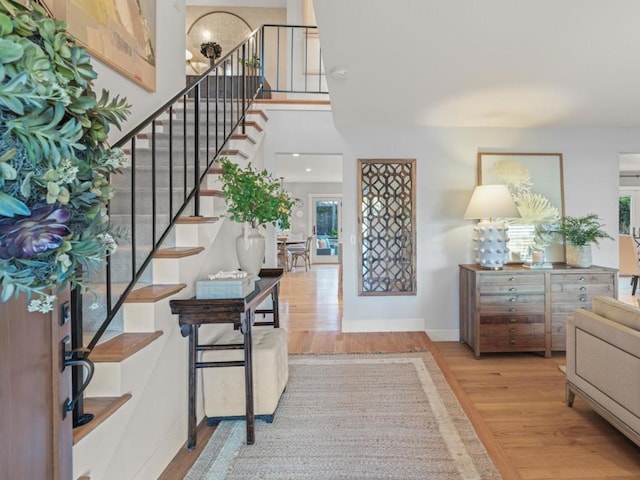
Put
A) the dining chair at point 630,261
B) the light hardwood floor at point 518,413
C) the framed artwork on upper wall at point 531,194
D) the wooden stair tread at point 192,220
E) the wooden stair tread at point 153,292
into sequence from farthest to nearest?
the dining chair at point 630,261 → the framed artwork on upper wall at point 531,194 → the wooden stair tread at point 192,220 → the light hardwood floor at point 518,413 → the wooden stair tread at point 153,292

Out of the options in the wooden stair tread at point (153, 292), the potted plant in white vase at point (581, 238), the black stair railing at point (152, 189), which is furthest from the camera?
the potted plant in white vase at point (581, 238)

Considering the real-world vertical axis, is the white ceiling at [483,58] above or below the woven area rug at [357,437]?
above

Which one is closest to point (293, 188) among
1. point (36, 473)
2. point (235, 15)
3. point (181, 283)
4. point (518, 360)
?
point (235, 15)

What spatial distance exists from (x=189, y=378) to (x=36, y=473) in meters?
1.13

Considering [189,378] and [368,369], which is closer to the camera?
[189,378]

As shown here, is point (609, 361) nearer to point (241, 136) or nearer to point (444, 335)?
point (444, 335)

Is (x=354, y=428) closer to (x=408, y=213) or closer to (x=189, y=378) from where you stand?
(x=189, y=378)

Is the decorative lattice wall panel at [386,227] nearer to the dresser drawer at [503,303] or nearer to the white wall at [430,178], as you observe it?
the white wall at [430,178]

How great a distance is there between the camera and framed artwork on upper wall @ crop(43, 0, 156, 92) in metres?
2.33

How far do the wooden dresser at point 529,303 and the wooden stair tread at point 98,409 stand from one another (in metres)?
3.07

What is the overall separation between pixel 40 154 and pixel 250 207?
1.63m

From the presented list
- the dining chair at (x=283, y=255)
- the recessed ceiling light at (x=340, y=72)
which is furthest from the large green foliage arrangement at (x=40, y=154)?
the dining chair at (x=283, y=255)

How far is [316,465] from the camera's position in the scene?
180cm

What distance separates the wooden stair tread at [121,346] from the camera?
1.38 meters
